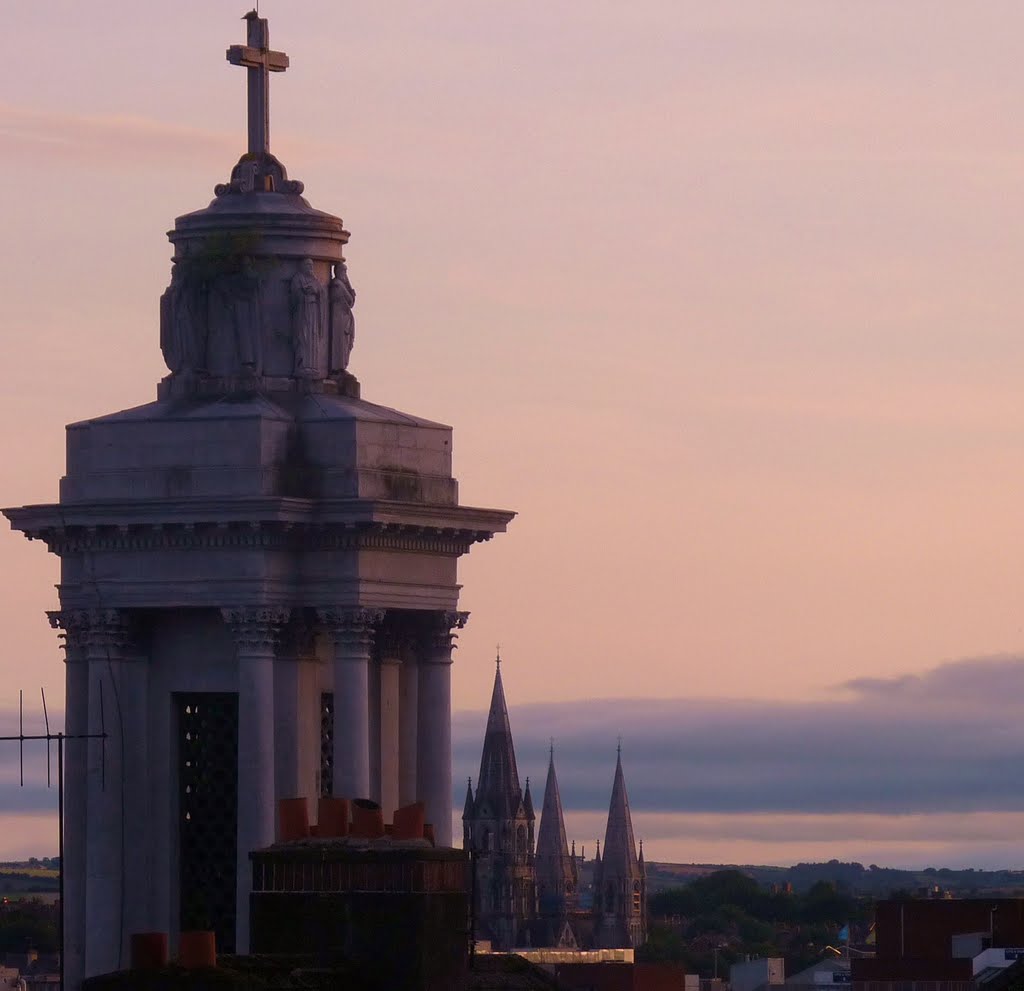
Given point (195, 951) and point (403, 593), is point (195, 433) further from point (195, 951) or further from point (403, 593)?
point (195, 951)

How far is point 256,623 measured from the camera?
249ft

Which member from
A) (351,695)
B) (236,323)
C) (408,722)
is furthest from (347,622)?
(236,323)

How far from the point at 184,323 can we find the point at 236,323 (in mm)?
882

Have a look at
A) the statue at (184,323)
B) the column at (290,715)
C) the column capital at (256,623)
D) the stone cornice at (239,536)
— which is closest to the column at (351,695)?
the column at (290,715)

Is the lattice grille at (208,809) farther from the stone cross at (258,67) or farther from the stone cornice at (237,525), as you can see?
the stone cross at (258,67)

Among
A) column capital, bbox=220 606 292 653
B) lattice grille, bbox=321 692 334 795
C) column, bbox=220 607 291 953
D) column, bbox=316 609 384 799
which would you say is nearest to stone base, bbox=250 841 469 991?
column, bbox=316 609 384 799

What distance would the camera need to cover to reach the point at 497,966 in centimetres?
6775

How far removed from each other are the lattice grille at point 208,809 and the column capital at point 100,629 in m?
1.41

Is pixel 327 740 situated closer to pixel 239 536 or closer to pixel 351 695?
pixel 351 695

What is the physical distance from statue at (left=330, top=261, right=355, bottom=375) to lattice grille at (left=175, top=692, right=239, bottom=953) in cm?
607

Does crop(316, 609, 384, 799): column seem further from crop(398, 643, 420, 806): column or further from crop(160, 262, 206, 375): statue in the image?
crop(160, 262, 206, 375): statue

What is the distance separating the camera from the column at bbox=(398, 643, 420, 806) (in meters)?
78.6

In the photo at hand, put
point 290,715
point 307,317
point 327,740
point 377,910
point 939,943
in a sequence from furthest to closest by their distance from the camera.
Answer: point 939,943, point 307,317, point 327,740, point 290,715, point 377,910

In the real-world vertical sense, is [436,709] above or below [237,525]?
below
